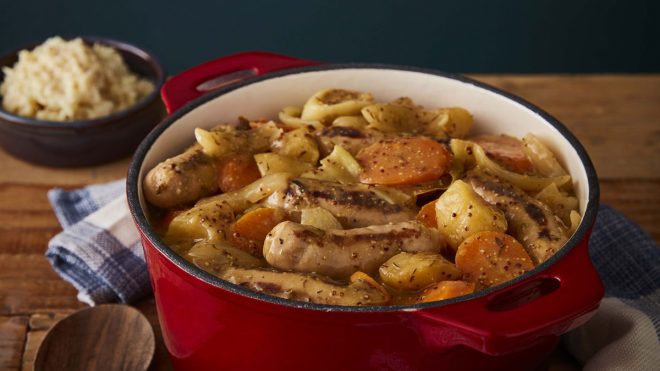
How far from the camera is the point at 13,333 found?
7.61 feet

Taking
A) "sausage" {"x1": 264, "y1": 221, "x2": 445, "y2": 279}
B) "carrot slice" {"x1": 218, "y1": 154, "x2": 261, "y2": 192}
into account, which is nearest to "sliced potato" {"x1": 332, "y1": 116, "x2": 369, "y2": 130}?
"carrot slice" {"x1": 218, "y1": 154, "x2": 261, "y2": 192}

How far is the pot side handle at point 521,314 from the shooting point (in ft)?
5.08

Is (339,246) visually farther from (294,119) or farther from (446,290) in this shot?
(294,119)

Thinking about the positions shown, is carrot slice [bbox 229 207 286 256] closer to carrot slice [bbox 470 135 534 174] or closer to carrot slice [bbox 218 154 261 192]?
carrot slice [bbox 218 154 261 192]

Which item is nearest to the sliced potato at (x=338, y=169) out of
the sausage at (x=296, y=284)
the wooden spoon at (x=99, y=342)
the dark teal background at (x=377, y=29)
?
the sausage at (x=296, y=284)

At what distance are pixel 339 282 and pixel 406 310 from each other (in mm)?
244

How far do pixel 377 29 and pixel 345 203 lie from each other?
3.38 metres

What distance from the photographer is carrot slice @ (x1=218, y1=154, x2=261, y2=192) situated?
7.08 feet

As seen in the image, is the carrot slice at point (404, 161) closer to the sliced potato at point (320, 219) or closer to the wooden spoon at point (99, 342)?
the sliced potato at point (320, 219)

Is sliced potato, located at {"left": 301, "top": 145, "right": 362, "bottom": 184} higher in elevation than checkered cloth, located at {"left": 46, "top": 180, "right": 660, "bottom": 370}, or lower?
higher

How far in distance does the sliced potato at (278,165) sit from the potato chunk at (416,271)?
1.43 ft

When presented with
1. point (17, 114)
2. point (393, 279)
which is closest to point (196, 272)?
point (393, 279)

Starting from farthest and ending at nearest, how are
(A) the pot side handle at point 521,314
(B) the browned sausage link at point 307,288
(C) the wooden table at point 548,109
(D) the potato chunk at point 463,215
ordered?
(C) the wooden table at point 548,109 → (D) the potato chunk at point 463,215 → (B) the browned sausage link at point 307,288 → (A) the pot side handle at point 521,314

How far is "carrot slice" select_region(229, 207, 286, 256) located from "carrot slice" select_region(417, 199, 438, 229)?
0.33m
